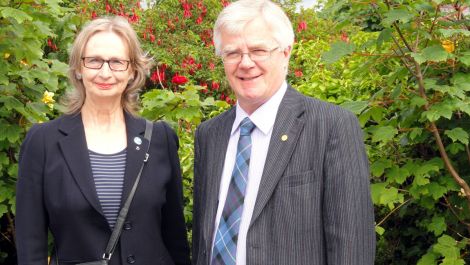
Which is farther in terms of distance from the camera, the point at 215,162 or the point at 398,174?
the point at 398,174

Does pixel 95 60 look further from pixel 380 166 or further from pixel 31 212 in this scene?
pixel 380 166

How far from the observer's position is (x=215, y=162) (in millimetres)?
2877

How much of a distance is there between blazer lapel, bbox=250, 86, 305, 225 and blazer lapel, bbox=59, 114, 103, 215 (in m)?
0.80

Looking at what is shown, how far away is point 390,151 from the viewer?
414 cm

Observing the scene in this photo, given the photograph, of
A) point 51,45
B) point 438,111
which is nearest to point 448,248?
point 438,111

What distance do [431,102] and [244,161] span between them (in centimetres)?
131

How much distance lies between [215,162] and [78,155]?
64 centimetres

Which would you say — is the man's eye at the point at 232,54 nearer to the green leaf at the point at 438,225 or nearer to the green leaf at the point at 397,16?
the green leaf at the point at 397,16

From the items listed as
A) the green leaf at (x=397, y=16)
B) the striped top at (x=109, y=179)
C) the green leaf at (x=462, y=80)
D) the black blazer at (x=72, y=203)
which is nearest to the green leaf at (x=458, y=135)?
the green leaf at (x=462, y=80)

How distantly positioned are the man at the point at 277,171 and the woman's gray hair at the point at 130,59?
0.61 meters

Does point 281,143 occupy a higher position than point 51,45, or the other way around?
point 51,45

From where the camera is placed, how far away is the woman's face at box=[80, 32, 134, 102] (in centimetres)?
306

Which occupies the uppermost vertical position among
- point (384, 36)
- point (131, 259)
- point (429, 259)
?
point (384, 36)

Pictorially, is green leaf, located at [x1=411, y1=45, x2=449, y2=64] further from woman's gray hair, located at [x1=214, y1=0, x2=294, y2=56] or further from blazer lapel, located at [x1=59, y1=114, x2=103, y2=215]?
blazer lapel, located at [x1=59, y1=114, x2=103, y2=215]
